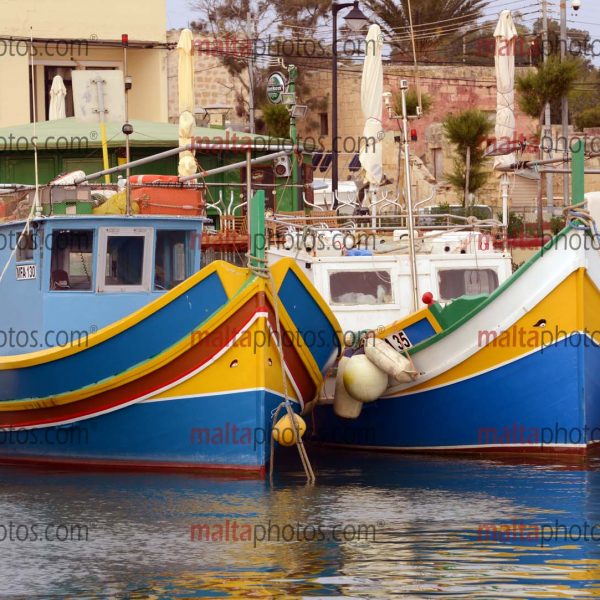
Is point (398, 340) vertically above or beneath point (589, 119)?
beneath

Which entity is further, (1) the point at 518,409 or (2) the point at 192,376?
(1) the point at 518,409

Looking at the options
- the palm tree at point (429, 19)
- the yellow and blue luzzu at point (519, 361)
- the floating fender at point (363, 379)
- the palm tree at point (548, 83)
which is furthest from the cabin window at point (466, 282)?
the palm tree at point (429, 19)

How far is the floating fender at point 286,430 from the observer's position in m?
14.7

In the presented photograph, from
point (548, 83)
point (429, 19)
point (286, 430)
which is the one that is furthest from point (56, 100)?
point (429, 19)

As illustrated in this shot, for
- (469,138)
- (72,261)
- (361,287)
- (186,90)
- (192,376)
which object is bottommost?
(192,376)

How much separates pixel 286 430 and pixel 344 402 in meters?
2.10

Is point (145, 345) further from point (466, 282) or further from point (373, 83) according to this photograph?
point (373, 83)

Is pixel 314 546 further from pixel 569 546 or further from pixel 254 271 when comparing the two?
pixel 254 271

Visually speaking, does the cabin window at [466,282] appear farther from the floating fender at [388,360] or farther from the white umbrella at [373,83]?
the white umbrella at [373,83]

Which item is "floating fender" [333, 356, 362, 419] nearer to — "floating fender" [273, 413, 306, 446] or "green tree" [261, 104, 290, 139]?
"floating fender" [273, 413, 306, 446]

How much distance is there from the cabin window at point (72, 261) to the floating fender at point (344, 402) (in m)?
3.10

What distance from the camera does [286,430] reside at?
14711 mm

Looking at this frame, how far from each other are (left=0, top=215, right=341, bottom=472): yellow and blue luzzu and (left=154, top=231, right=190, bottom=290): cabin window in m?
0.01

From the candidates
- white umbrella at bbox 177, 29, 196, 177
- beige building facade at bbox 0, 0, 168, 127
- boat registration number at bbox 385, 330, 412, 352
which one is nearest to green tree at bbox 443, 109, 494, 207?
beige building facade at bbox 0, 0, 168, 127
